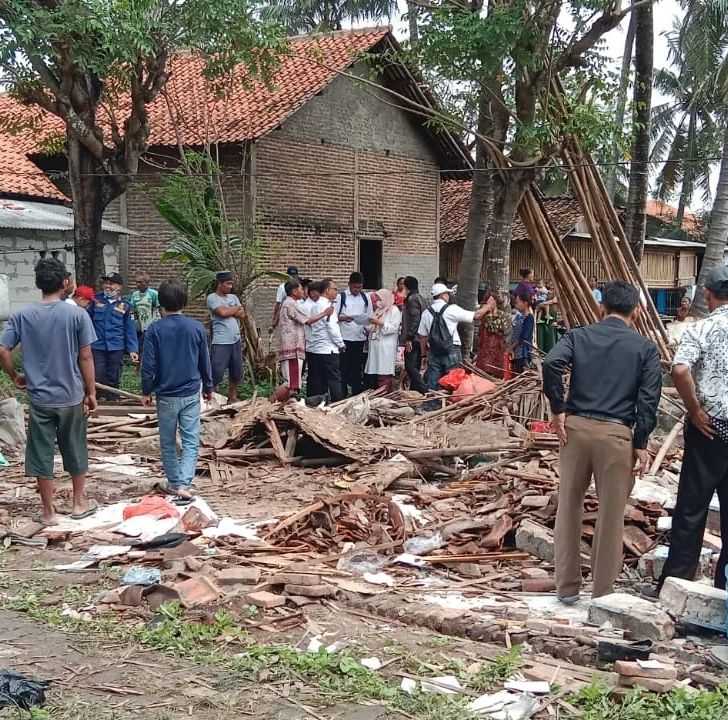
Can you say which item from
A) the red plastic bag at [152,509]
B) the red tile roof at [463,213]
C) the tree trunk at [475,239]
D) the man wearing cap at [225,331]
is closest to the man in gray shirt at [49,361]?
the red plastic bag at [152,509]

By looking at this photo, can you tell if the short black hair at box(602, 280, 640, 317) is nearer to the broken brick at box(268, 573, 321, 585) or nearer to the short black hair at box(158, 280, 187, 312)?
the broken brick at box(268, 573, 321, 585)

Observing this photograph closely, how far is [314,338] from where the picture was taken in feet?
39.7

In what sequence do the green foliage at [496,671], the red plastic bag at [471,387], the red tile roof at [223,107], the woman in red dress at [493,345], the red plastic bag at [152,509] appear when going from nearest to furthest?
the green foliage at [496,671]
the red plastic bag at [152,509]
the red plastic bag at [471,387]
the woman in red dress at [493,345]
the red tile roof at [223,107]

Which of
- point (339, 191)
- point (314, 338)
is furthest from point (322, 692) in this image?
point (339, 191)

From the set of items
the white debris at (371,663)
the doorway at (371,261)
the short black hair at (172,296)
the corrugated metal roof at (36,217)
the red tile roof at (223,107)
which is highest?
the red tile roof at (223,107)

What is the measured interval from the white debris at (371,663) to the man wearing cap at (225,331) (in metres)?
7.84

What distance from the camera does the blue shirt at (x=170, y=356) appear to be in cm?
776

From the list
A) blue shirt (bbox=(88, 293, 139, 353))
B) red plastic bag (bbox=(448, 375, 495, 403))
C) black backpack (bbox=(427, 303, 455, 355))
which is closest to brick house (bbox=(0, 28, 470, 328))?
blue shirt (bbox=(88, 293, 139, 353))

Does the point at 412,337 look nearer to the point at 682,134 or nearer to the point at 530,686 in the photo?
the point at 530,686

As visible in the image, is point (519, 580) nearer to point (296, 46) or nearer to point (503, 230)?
point (503, 230)

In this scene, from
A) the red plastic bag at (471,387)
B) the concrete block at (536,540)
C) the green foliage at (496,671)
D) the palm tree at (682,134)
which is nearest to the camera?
the green foliage at (496,671)

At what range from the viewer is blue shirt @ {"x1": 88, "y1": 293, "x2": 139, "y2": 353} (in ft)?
41.1

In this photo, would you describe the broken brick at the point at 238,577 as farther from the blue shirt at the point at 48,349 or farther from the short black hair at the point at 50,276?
the short black hair at the point at 50,276

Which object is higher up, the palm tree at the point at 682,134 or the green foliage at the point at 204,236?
the palm tree at the point at 682,134
